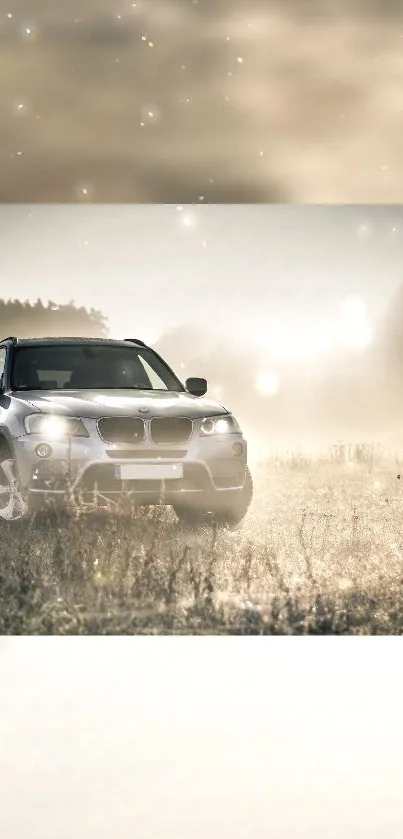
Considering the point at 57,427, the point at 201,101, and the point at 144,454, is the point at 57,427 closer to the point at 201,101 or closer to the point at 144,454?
the point at 144,454

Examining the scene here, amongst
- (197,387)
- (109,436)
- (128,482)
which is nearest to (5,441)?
(109,436)

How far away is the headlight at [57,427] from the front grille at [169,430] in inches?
14.6

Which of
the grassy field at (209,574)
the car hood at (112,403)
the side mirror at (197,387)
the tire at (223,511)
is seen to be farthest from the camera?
the side mirror at (197,387)

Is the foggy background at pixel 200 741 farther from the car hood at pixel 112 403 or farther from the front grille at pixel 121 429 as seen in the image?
the car hood at pixel 112 403

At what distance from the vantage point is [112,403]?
580 centimetres

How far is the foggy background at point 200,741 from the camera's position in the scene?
9.19 ft

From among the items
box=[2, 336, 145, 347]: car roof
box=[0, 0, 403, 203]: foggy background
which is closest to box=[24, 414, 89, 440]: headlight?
box=[2, 336, 145, 347]: car roof

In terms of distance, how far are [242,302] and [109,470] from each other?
1.40m

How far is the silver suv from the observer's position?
5637mm

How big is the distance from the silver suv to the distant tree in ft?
0.28

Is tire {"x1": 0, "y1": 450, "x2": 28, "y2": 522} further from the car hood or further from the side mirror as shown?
the side mirror

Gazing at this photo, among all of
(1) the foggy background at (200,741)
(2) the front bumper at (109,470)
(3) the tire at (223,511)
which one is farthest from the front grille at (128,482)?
(1) the foggy background at (200,741)

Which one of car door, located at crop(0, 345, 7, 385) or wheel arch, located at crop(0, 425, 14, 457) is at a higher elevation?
car door, located at crop(0, 345, 7, 385)

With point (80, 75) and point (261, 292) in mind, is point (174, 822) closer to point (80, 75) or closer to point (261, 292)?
point (80, 75)
